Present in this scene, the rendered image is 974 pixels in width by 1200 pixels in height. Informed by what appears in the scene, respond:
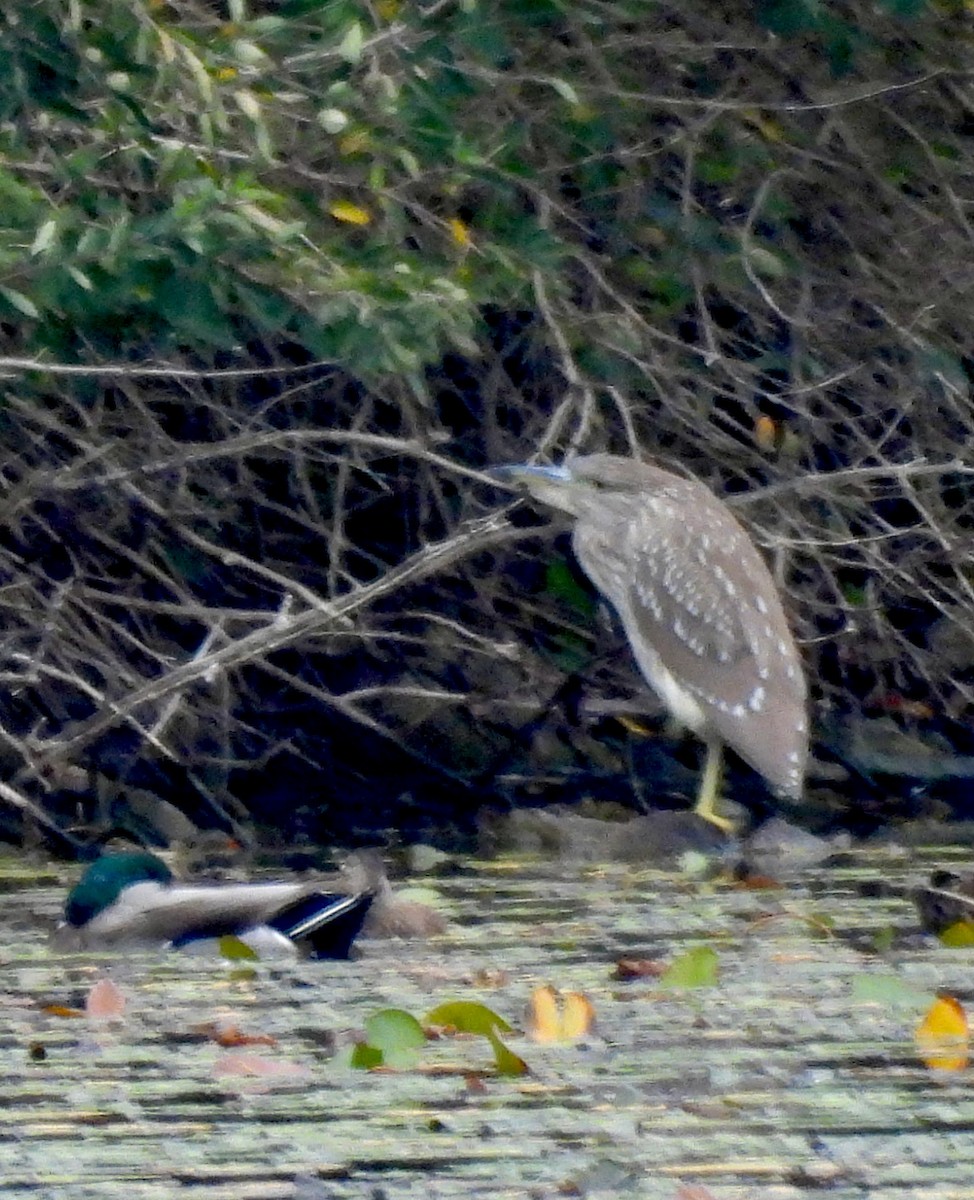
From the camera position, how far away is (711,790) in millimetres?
7777

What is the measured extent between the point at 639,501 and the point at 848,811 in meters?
1.05

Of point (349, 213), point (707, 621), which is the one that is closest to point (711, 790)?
point (707, 621)

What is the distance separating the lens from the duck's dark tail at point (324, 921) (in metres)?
5.11

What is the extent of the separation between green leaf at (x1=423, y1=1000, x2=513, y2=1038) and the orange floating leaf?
0.56 m

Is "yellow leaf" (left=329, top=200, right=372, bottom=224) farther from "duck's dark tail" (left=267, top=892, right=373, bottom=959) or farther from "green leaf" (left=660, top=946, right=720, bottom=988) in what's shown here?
"green leaf" (left=660, top=946, right=720, bottom=988)

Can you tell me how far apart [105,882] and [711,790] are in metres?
2.76

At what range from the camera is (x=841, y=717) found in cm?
853

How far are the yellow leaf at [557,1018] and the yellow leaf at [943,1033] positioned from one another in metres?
0.49

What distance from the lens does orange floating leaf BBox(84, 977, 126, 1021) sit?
14.6 feet

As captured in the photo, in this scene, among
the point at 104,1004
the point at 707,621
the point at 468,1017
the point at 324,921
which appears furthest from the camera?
the point at 707,621

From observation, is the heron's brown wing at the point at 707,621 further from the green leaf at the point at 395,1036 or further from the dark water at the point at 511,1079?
the green leaf at the point at 395,1036

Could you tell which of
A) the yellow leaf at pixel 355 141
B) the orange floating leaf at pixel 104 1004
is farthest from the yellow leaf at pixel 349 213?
the orange floating leaf at pixel 104 1004

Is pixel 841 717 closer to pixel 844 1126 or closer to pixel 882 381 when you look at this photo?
pixel 882 381

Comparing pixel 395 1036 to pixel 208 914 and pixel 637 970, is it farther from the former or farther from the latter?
pixel 208 914
